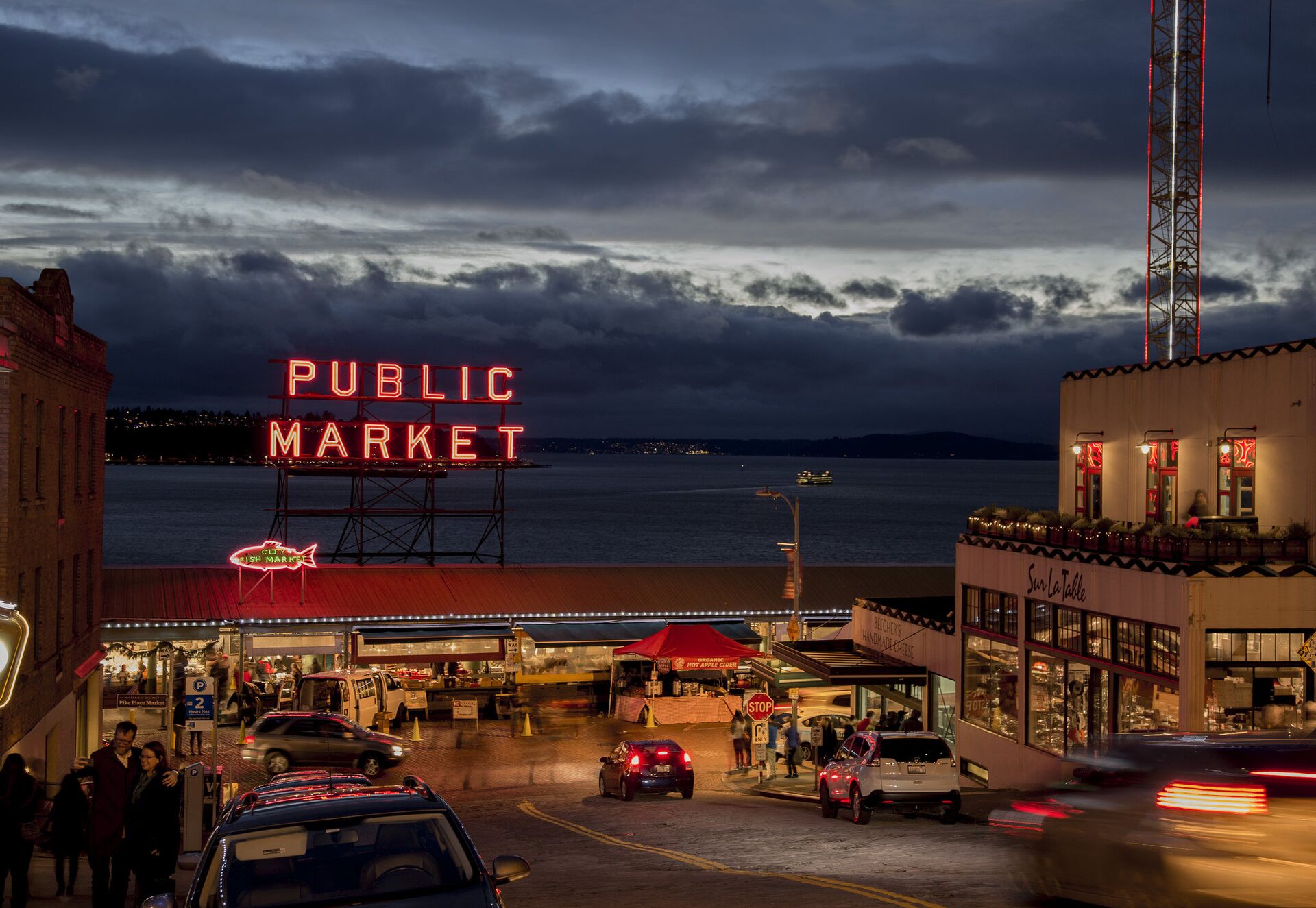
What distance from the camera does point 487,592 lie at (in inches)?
1719

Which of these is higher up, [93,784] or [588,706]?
[93,784]

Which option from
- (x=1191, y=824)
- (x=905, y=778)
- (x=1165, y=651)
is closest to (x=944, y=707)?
(x=1165, y=651)

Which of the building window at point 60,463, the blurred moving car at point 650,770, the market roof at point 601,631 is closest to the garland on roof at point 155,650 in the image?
the market roof at point 601,631

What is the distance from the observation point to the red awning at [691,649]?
1526 inches

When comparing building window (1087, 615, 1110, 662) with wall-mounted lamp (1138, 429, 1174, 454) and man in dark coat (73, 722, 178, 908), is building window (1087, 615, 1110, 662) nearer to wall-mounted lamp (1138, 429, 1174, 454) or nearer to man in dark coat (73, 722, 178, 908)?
wall-mounted lamp (1138, 429, 1174, 454)

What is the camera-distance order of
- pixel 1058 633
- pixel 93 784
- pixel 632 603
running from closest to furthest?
pixel 93 784 → pixel 1058 633 → pixel 632 603

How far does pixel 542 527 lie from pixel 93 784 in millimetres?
170639

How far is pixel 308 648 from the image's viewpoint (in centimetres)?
4019

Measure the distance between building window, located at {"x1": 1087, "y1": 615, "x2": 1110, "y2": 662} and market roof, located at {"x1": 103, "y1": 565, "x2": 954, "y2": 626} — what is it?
19471 mm

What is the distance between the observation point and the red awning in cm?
3875

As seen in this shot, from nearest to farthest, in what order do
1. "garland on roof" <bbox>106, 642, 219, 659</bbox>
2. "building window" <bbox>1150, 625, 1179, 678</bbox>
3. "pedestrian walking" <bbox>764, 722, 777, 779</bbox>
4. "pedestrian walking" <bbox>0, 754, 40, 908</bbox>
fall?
"pedestrian walking" <bbox>0, 754, 40, 908</bbox> → "building window" <bbox>1150, 625, 1179, 678</bbox> → "pedestrian walking" <bbox>764, 722, 777, 779</bbox> → "garland on roof" <bbox>106, 642, 219, 659</bbox>

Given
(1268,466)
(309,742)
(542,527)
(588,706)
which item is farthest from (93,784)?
(542,527)

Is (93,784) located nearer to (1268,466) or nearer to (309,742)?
(309,742)

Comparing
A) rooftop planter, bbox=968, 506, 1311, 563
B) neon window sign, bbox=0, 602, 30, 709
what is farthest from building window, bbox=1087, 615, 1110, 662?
neon window sign, bbox=0, 602, 30, 709
